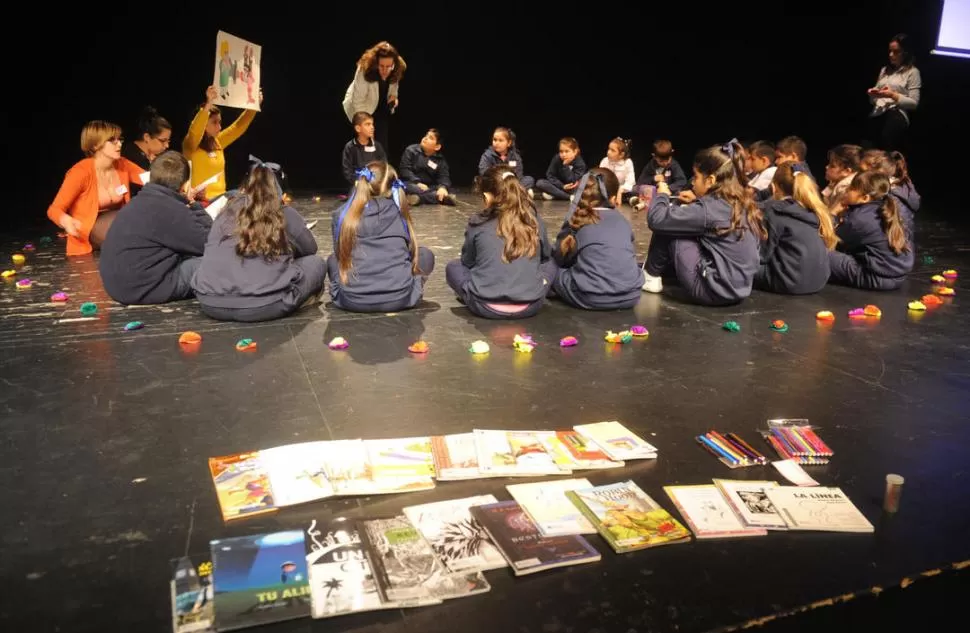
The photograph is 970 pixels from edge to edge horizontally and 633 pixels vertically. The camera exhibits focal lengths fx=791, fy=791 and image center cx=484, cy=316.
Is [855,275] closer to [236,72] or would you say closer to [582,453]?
[582,453]

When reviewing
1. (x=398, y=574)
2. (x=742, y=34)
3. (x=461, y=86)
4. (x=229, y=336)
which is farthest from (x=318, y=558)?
(x=742, y=34)

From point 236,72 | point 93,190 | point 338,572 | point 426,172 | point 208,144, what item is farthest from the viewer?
point 426,172

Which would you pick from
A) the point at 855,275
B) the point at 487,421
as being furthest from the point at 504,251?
the point at 855,275

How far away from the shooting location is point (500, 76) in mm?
10383

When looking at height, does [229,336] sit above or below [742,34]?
below

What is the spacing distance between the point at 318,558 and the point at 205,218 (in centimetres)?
294

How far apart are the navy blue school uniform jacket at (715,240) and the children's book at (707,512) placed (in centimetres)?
226

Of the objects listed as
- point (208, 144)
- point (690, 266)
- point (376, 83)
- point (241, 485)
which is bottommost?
point (241, 485)

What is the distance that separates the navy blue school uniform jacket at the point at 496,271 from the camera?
13.8 feet

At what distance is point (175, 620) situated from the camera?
184cm

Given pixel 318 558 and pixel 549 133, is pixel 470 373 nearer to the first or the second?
pixel 318 558

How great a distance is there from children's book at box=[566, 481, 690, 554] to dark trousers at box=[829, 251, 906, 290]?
3.38 meters

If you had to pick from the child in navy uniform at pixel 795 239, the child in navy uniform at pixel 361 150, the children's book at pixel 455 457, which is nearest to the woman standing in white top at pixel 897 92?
the child in navy uniform at pixel 795 239

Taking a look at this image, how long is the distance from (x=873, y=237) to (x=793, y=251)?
0.59m
